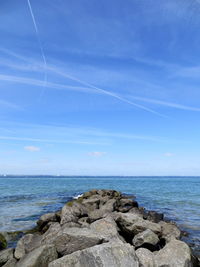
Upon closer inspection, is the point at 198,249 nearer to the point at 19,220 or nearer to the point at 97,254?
the point at 97,254

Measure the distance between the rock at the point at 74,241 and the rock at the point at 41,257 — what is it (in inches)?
10.4

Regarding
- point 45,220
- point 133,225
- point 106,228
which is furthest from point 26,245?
point 45,220

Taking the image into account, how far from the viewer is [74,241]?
8547 millimetres

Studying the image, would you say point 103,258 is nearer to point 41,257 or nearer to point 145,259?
point 145,259

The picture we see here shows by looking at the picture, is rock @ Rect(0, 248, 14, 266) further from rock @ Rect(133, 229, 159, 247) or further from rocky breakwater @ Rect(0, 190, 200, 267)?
rock @ Rect(133, 229, 159, 247)

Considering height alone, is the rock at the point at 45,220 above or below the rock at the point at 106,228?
below

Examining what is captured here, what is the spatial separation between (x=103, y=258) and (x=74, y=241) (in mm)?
1952

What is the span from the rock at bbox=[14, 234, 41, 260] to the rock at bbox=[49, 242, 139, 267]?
2.96 metres

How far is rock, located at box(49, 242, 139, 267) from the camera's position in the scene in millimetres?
6828

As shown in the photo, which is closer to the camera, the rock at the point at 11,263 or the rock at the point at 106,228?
A: the rock at the point at 11,263

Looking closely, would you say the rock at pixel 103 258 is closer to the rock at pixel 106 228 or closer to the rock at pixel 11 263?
the rock at pixel 11 263

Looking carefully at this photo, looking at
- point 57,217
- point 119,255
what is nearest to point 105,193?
point 57,217

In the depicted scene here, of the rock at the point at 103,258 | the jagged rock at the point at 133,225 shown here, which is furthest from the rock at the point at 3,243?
the rock at the point at 103,258

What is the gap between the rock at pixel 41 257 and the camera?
7785mm
